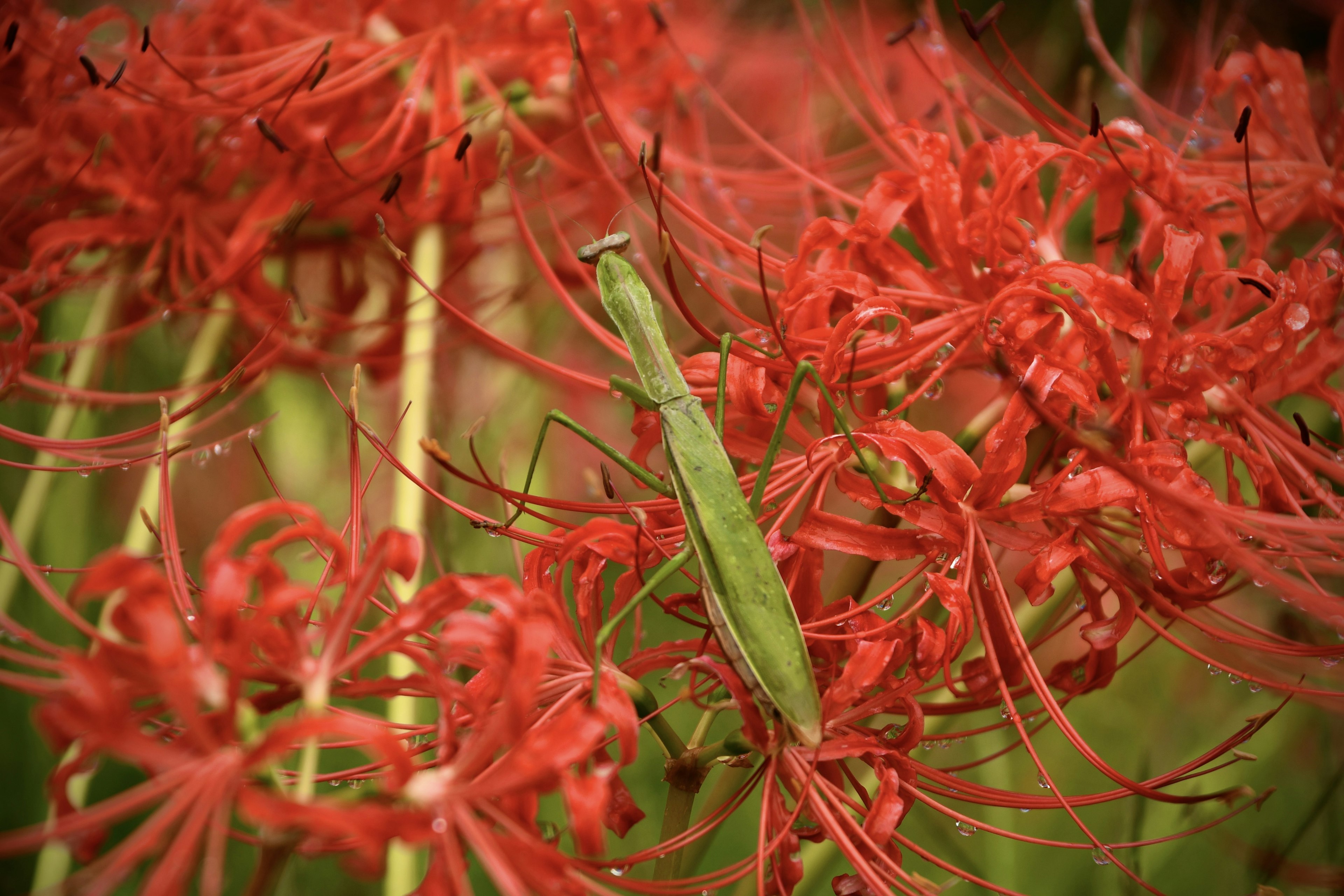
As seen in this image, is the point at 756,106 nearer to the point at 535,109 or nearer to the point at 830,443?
the point at 535,109

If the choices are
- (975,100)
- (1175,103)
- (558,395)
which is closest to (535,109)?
(558,395)

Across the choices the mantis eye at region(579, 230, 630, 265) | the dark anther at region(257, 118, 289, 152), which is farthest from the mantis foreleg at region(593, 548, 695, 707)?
the dark anther at region(257, 118, 289, 152)

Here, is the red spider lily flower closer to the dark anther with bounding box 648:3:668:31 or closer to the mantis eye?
the mantis eye

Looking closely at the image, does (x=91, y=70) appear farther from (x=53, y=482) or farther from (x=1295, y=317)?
(x=1295, y=317)

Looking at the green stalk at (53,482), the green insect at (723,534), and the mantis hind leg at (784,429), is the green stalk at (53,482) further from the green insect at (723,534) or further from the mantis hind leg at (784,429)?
the mantis hind leg at (784,429)

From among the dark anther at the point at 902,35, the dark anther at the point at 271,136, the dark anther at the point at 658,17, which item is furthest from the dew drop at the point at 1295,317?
the dark anther at the point at 271,136

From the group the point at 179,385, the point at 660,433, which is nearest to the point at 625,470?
the point at 660,433

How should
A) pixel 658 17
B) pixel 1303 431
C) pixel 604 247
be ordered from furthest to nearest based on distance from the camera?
pixel 658 17, pixel 604 247, pixel 1303 431
